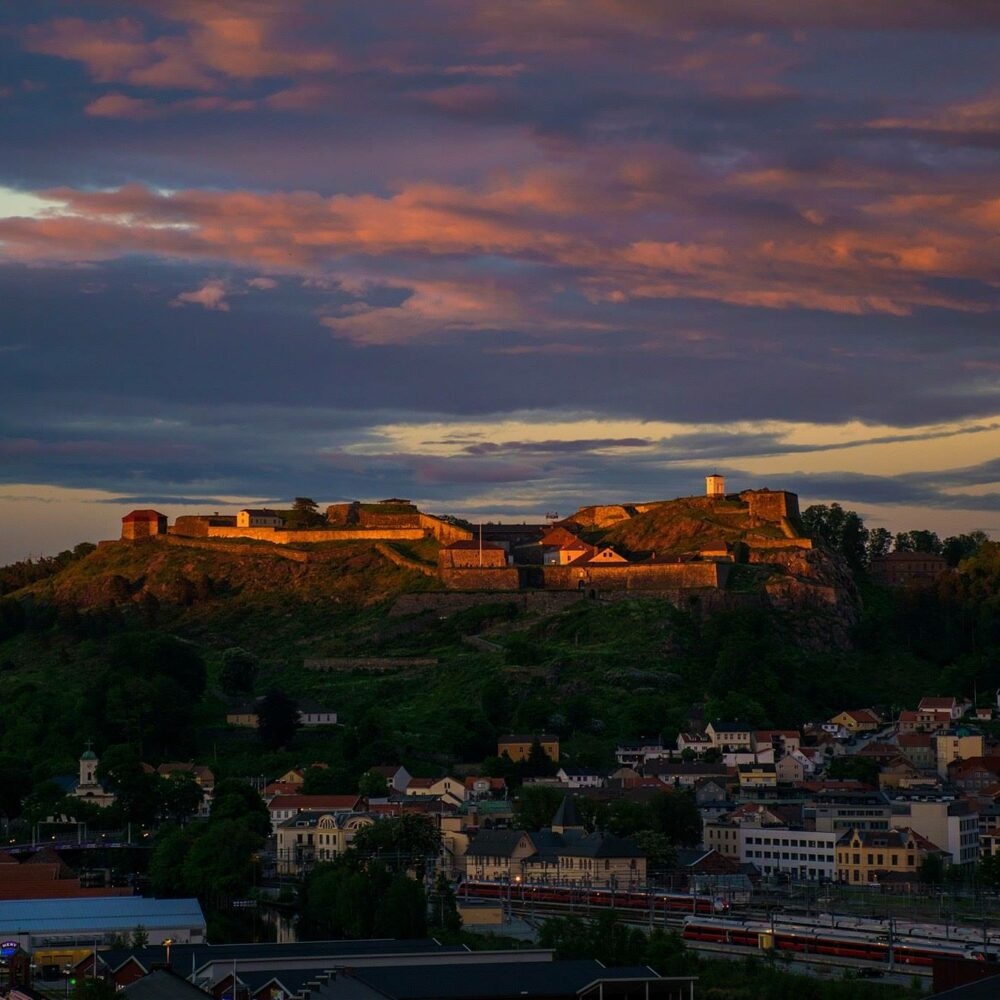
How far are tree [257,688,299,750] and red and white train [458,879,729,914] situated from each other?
85.1 ft

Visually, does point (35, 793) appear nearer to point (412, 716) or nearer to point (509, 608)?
point (412, 716)

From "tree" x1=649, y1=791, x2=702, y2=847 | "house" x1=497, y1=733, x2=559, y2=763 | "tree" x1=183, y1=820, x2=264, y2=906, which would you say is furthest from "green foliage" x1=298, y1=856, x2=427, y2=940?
"house" x1=497, y1=733, x2=559, y2=763

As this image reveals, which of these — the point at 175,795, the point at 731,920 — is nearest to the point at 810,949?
the point at 731,920

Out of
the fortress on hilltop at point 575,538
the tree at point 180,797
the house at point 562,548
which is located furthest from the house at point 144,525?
the tree at point 180,797

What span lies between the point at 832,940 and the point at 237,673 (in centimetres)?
6302

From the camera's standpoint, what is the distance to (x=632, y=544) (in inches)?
5802

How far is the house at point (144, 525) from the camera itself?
162875mm

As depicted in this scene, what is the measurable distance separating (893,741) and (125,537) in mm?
68899

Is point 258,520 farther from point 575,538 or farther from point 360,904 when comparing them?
point 360,904

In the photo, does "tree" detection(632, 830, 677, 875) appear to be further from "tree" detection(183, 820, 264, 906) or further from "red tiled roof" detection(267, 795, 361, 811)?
"red tiled roof" detection(267, 795, 361, 811)

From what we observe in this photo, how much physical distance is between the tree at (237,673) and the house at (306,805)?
24855 mm

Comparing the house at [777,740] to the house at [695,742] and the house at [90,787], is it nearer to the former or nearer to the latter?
the house at [695,742]

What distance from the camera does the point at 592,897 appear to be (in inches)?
3238

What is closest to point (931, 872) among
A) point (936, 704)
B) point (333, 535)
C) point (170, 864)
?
point (170, 864)
